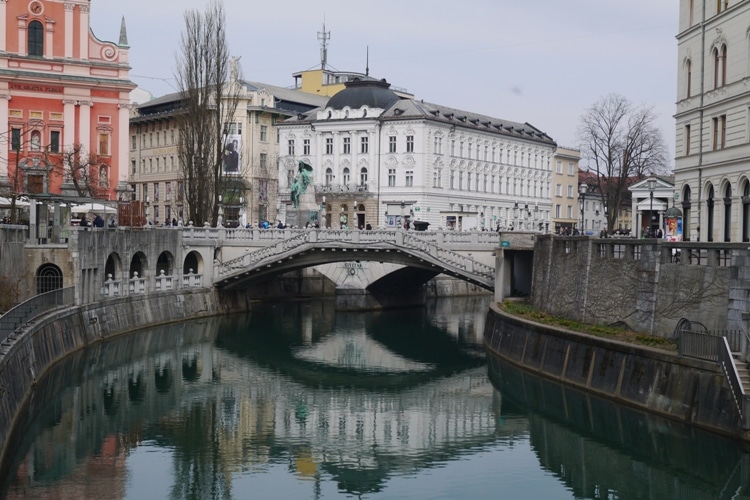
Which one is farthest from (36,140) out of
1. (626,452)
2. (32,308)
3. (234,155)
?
(626,452)

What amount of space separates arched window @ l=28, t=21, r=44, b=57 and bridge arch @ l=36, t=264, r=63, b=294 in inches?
1412

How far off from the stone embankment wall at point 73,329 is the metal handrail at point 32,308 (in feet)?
1.08

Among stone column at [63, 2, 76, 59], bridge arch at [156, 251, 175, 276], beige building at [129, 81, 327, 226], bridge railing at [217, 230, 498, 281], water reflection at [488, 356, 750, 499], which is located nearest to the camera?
water reflection at [488, 356, 750, 499]

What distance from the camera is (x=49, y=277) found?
171ft

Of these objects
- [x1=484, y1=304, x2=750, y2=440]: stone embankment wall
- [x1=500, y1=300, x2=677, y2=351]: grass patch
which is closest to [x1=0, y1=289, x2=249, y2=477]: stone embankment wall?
[x1=484, y1=304, x2=750, y2=440]: stone embankment wall

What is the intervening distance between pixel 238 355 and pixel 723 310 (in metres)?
28.0

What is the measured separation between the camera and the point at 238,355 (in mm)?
56938

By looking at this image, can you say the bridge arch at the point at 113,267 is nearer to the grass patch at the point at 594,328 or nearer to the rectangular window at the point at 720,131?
the grass patch at the point at 594,328

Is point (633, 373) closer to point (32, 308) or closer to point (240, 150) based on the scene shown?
point (32, 308)

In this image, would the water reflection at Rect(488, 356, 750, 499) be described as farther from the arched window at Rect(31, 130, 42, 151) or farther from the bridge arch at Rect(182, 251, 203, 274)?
the arched window at Rect(31, 130, 42, 151)

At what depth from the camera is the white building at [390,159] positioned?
349 ft

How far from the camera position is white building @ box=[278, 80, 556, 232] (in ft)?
349

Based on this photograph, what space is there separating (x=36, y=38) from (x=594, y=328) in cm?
5494

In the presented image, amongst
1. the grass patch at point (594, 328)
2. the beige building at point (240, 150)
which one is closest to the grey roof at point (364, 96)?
the beige building at point (240, 150)
